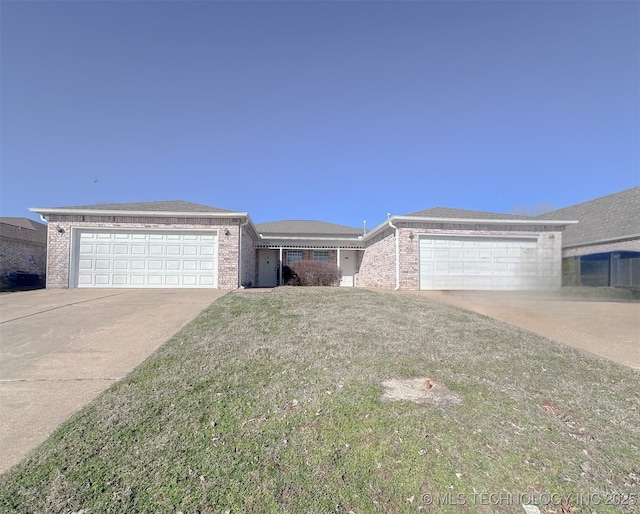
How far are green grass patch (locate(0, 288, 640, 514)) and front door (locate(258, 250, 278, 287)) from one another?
46.1ft

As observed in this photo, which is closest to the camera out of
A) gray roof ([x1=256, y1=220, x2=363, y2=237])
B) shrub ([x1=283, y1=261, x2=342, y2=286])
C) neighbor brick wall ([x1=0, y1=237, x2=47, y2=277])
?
neighbor brick wall ([x1=0, y1=237, x2=47, y2=277])

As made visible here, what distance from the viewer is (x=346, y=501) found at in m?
2.16

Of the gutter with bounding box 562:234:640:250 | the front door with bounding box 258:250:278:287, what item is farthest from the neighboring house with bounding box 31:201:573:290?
the front door with bounding box 258:250:278:287

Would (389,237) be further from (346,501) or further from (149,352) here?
(346,501)

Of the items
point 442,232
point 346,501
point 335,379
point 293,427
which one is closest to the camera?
point 346,501

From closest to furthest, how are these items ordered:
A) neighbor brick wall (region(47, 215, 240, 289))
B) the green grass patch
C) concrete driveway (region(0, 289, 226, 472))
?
the green grass patch < concrete driveway (region(0, 289, 226, 472)) < neighbor brick wall (region(47, 215, 240, 289))

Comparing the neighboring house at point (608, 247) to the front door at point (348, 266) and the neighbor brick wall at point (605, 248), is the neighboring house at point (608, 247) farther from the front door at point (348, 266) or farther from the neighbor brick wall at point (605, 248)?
the front door at point (348, 266)

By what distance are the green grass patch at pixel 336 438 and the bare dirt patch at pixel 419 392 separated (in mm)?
108

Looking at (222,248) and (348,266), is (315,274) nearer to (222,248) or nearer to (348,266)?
(348,266)

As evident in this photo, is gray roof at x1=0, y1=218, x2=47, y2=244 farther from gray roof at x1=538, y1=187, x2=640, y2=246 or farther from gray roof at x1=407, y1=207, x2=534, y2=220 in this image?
gray roof at x1=538, y1=187, x2=640, y2=246

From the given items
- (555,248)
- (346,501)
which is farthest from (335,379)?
(555,248)

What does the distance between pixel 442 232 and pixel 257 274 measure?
1031 cm

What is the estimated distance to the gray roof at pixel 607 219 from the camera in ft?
44.9

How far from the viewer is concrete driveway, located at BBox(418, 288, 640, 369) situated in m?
5.83
